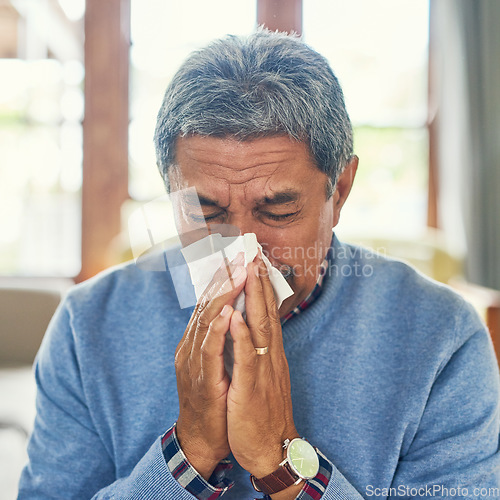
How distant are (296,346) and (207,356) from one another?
0.23 m

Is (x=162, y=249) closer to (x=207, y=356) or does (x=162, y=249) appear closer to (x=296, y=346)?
(x=207, y=356)

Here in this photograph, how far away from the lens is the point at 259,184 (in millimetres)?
602

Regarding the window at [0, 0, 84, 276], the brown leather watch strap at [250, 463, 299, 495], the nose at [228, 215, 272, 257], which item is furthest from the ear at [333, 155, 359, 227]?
the window at [0, 0, 84, 276]

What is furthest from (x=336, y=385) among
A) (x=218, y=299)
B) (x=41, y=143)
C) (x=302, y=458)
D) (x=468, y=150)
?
(x=41, y=143)

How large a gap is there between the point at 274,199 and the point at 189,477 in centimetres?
36

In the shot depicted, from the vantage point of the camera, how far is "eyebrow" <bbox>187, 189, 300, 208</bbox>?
0.60m

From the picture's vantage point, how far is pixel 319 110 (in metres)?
0.62

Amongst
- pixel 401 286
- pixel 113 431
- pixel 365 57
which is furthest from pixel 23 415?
pixel 365 57

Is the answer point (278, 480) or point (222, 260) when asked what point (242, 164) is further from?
point (278, 480)

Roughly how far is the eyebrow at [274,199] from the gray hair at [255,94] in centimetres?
6

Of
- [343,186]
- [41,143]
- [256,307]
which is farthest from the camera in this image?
[41,143]

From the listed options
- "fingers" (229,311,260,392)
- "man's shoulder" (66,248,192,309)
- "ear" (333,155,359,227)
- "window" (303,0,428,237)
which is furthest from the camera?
"window" (303,0,428,237)

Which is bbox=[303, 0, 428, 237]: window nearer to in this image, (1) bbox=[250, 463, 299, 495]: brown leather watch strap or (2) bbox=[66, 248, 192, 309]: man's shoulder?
(2) bbox=[66, 248, 192, 309]: man's shoulder

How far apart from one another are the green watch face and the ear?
1.00ft
